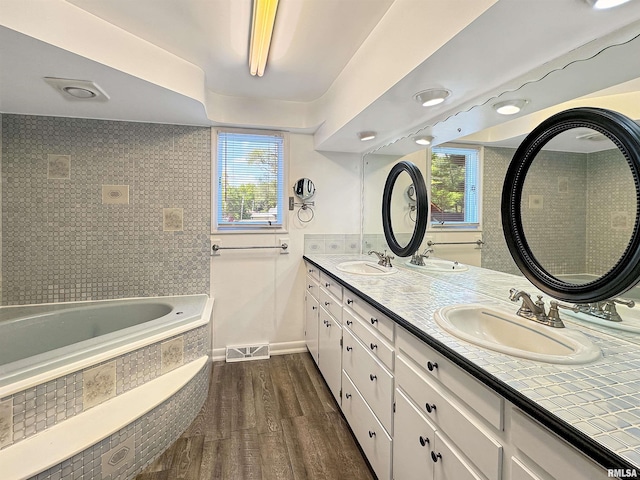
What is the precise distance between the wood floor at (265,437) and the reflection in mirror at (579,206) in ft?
4.66

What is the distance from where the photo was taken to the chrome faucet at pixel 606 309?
1095 mm

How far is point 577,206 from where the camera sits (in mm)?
1289

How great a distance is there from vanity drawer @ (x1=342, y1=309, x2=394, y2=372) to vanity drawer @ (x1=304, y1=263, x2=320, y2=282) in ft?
2.58

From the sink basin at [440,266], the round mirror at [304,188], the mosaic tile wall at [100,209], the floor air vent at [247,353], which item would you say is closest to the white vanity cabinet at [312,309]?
the floor air vent at [247,353]

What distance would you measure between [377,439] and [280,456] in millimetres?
627

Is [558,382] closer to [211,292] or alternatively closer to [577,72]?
[577,72]

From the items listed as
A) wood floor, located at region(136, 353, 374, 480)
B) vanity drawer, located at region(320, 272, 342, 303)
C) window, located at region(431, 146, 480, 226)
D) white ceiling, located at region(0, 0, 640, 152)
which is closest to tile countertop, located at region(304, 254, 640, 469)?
window, located at region(431, 146, 480, 226)

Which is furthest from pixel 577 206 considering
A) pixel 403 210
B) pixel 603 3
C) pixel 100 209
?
pixel 100 209

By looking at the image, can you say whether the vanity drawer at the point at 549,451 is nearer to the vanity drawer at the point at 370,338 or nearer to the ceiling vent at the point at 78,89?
the vanity drawer at the point at 370,338

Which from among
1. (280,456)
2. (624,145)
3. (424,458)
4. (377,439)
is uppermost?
(624,145)

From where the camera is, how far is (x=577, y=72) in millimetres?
1175

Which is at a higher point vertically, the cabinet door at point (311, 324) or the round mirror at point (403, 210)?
the round mirror at point (403, 210)

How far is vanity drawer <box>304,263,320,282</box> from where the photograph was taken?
2.77 meters

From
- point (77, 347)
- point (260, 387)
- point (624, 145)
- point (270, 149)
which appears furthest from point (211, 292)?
point (624, 145)
